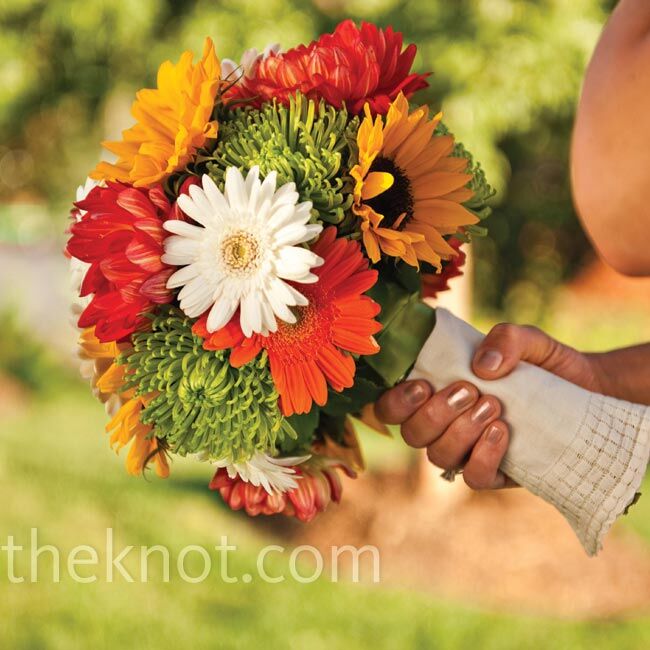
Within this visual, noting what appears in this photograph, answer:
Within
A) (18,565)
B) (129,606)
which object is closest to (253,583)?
(129,606)

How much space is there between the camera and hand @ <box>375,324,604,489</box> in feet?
5.36

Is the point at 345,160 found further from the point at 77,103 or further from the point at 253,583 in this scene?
the point at 77,103

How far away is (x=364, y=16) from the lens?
384 centimetres

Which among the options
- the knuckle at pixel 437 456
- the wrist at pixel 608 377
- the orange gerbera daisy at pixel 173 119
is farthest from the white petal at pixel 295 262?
the wrist at pixel 608 377

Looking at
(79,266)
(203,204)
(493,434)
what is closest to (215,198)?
(203,204)

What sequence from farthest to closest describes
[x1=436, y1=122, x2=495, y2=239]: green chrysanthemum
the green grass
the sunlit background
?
the sunlit background
the green grass
[x1=436, y1=122, x2=495, y2=239]: green chrysanthemum

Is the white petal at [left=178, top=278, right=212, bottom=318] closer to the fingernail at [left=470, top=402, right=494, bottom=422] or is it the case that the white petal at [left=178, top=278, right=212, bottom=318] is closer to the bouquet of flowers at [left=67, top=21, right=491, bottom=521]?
the bouquet of flowers at [left=67, top=21, right=491, bottom=521]

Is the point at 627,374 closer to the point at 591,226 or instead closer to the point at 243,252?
the point at 591,226

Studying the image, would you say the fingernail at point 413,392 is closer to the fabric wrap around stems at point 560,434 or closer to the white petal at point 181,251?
the fabric wrap around stems at point 560,434

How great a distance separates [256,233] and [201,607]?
2.76m

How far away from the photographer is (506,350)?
168cm

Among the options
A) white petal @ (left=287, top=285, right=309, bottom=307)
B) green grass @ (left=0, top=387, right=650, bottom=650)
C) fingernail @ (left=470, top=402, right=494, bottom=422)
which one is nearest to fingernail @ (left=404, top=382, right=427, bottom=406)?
fingernail @ (left=470, top=402, right=494, bottom=422)

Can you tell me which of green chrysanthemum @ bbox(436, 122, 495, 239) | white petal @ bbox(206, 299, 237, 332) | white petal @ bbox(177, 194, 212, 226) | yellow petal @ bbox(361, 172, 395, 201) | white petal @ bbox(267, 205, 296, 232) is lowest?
white petal @ bbox(206, 299, 237, 332)

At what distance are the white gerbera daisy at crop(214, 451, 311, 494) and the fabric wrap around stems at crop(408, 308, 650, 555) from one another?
1.06 feet
